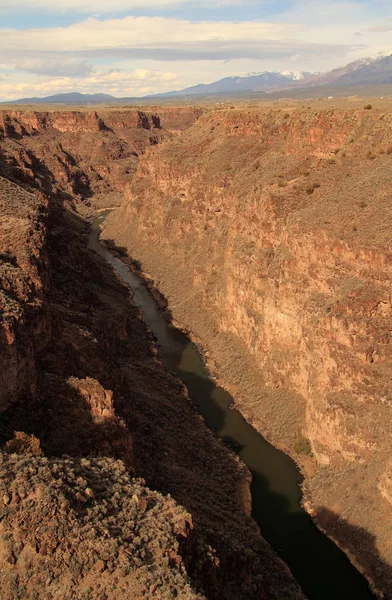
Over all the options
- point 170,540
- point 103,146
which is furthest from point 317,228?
point 103,146

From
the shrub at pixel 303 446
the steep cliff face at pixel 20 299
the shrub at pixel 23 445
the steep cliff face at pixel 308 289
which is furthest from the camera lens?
the shrub at pixel 303 446

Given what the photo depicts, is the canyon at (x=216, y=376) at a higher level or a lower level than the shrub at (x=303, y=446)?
higher

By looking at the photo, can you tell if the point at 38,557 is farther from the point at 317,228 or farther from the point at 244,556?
the point at 317,228

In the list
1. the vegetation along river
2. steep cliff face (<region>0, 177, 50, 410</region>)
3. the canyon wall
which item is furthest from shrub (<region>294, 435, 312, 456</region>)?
steep cliff face (<region>0, 177, 50, 410</region>)

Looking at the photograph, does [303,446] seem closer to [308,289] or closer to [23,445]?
[308,289]

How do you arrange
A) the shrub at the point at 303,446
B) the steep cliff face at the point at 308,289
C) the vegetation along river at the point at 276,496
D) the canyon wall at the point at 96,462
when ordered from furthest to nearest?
the shrub at the point at 303,446, the steep cliff face at the point at 308,289, the vegetation along river at the point at 276,496, the canyon wall at the point at 96,462

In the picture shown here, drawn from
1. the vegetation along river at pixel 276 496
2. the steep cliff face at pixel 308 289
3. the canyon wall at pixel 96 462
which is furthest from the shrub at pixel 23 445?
the steep cliff face at pixel 308 289

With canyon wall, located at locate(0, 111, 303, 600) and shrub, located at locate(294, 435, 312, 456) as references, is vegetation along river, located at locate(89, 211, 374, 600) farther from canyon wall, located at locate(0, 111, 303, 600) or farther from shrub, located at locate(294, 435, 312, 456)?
canyon wall, located at locate(0, 111, 303, 600)

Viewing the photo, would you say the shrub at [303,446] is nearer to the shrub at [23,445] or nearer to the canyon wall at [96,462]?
the canyon wall at [96,462]
